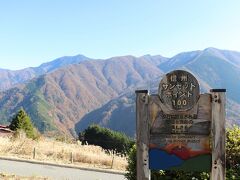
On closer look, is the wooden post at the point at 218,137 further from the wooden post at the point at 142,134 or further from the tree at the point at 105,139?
the tree at the point at 105,139

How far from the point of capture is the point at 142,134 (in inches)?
293

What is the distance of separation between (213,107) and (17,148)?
18994mm

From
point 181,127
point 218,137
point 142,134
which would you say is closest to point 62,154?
point 142,134

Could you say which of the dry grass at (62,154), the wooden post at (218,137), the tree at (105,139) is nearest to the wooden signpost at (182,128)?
the wooden post at (218,137)

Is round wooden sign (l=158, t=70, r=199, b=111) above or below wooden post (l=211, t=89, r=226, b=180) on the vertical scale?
above

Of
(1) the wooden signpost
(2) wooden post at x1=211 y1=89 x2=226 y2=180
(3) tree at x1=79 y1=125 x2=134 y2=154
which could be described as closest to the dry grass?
(1) the wooden signpost

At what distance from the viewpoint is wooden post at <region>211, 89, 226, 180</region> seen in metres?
7.25

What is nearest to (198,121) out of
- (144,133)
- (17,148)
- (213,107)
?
(213,107)

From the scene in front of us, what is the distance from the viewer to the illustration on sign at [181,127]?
729 centimetres

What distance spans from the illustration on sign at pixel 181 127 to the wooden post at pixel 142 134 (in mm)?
86

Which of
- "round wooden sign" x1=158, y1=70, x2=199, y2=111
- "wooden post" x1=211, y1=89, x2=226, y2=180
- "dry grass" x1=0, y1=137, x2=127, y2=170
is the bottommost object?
"dry grass" x1=0, y1=137, x2=127, y2=170

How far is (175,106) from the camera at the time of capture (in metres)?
7.35

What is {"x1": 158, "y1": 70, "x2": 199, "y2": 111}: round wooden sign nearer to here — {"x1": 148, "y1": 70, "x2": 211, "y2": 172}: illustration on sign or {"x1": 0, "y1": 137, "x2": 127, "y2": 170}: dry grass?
{"x1": 148, "y1": 70, "x2": 211, "y2": 172}: illustration on sign

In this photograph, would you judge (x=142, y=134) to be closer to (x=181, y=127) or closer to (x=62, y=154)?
(x=181, y=127)
